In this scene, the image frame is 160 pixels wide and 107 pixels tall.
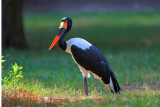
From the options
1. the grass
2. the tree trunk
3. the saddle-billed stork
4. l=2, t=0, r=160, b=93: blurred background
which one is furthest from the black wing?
the tree trunk

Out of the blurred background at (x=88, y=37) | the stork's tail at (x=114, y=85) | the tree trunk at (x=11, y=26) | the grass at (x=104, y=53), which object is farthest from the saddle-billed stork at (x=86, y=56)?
the tree trunk at (x=11, y=26)

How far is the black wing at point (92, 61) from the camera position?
5965 mm

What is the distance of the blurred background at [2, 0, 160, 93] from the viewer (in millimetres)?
8531

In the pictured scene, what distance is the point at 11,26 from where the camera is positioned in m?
12.1

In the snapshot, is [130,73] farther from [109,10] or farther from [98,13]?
[109,10]

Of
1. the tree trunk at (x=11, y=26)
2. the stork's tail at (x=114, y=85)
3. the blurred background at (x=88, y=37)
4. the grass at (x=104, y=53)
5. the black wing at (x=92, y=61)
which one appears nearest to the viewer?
the grass at (x=104, y=53)

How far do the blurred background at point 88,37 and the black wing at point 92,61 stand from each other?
122 cm

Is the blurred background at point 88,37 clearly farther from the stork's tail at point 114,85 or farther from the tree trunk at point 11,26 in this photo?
the stork's tail at point 114,85

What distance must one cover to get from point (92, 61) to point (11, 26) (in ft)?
21.5

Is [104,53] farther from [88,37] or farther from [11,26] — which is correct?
[11,26]

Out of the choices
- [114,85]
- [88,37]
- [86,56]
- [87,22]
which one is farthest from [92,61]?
[87,22]

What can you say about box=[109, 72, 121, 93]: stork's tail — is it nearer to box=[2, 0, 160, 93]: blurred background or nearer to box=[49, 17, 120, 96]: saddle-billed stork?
box=[49, 17, 120, 96]: saddle-billed stork

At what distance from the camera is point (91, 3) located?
931 inches

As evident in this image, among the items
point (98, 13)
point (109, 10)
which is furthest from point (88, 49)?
point (109, 10)
